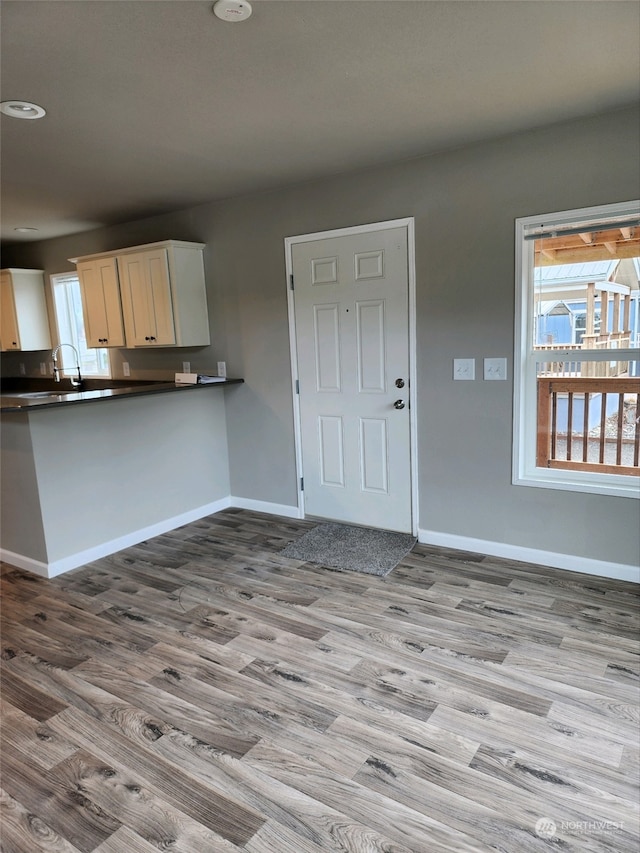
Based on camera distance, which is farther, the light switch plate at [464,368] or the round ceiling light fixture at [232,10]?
the light switch plate at [464,368]

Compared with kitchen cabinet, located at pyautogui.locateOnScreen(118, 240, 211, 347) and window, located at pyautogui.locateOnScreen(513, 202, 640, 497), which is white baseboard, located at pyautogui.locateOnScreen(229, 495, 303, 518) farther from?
window, located at pyautogui.locateOnScreen(513, 202, 640, 497)

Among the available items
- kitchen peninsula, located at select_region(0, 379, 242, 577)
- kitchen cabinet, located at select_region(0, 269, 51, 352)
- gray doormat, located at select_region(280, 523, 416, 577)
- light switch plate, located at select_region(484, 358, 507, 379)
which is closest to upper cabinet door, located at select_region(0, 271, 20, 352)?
kitchen cabinet, located at select_region(0, 269, 51, 352)

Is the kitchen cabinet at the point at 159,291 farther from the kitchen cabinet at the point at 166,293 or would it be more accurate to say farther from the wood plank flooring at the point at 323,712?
the wood plank flooring at the point at 323,712

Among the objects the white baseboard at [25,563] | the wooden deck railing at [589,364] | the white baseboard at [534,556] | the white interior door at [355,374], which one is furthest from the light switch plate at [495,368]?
the white baseboard at [25,563]

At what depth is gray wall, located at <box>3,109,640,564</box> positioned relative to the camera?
2908 mm

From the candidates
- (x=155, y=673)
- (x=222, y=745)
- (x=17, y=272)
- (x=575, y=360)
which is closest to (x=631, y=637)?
(x=575, y=360)

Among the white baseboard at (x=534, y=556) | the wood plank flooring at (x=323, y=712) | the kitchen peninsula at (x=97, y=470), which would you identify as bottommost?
the wood plank flooring at (x=323, y=712)

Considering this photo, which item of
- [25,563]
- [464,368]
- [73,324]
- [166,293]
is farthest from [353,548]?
[73,324]

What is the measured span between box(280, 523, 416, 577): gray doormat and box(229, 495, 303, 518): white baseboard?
1.08ft

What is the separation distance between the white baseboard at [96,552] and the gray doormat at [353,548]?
0.99 metres

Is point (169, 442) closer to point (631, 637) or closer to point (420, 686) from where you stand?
point (420, 686)

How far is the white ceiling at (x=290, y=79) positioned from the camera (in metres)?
1.80

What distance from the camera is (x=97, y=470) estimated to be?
3.62 m

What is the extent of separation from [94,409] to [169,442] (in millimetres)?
678
